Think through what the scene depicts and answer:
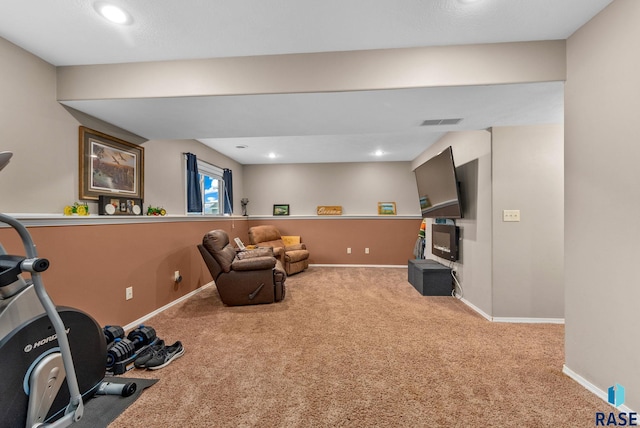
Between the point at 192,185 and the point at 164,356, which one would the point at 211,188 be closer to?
the point at 192,185

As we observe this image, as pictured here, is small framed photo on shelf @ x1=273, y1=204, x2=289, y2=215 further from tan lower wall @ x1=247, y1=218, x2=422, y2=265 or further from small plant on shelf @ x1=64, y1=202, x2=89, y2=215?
small plant on shelf @ x1=64, y1=202, x2=89, y2=215

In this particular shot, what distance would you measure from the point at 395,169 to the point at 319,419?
209 inches

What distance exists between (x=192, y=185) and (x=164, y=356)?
8.54 feet

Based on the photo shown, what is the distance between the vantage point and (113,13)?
1544 millimetres

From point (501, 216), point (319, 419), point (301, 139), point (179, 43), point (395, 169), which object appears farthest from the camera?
point (395, 169)

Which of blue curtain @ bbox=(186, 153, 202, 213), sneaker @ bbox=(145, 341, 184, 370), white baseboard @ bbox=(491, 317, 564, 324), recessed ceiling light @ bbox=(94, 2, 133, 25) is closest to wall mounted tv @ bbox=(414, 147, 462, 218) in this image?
white baseboard @ bbox=(491, 317, 564, 324)

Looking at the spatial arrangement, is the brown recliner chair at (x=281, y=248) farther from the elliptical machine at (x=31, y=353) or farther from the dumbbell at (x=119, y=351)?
the elliptical machine at (x=31, y=353)

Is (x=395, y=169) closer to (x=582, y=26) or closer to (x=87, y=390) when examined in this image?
(x=582, y=26)

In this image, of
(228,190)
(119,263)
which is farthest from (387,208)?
(119,263)

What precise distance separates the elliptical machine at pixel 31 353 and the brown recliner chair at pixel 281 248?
3549 mm

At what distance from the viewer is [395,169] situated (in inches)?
234

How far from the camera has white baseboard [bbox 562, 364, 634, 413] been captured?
147cm

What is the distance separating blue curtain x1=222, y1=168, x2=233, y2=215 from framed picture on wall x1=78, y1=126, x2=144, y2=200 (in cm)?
216

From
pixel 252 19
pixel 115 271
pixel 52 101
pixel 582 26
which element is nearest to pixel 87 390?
pixel 115 271
